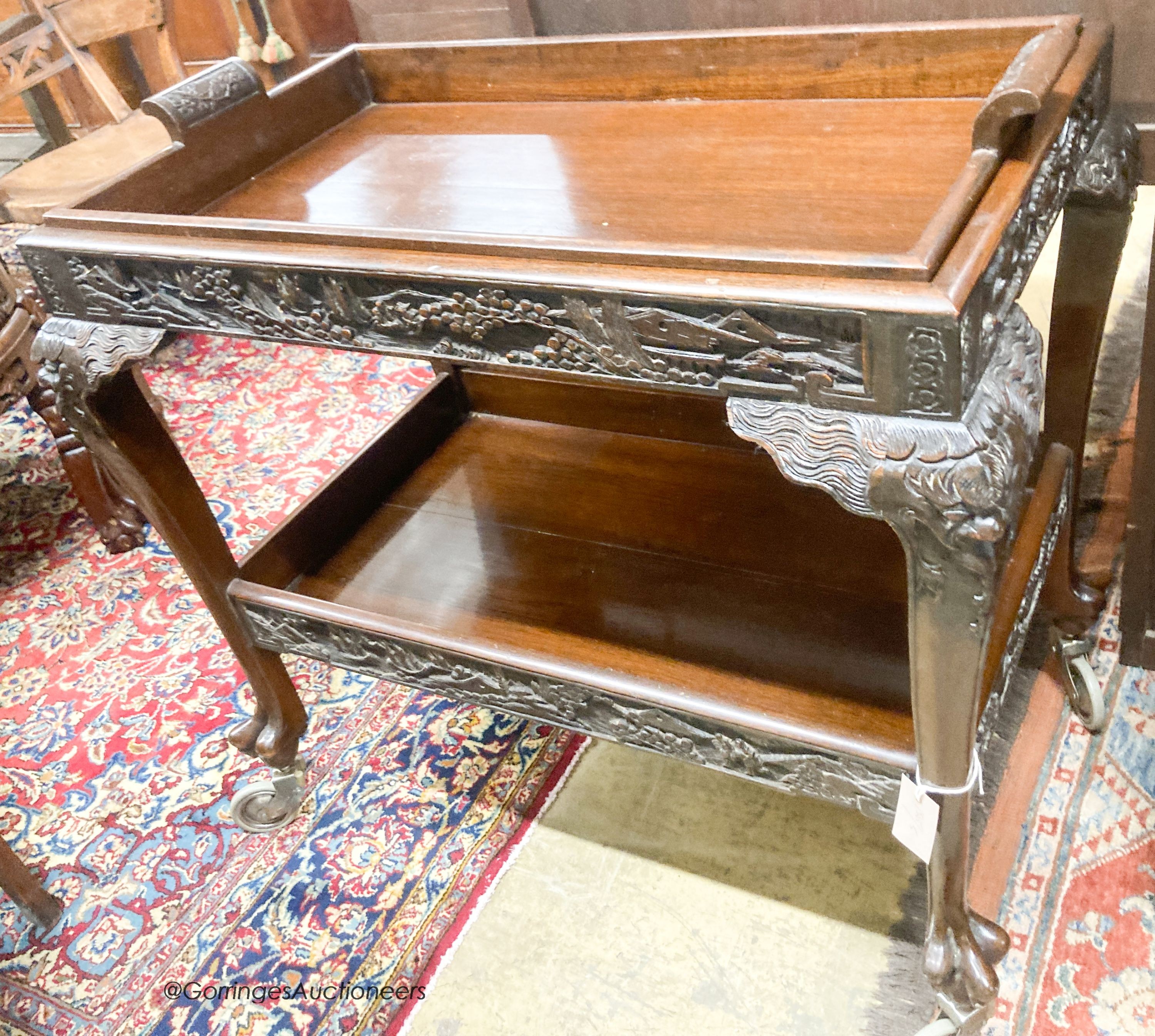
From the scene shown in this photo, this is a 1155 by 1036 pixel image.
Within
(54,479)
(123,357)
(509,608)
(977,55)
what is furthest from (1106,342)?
(54,479)

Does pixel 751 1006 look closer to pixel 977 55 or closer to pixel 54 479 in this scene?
pixel 977 55

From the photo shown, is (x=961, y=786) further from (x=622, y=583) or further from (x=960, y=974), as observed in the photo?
(x=622, y=583)

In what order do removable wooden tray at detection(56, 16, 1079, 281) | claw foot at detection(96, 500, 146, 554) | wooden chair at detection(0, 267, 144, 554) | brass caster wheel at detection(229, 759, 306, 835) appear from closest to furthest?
removable wooden tray at detection(56, 16, 1079, 281)
brass caster wheel at detection(229, 759, 306, 835)
wooden chair at detection(0, 267, 144, 554)
claw foot at detection(96, 500, 146, 554)

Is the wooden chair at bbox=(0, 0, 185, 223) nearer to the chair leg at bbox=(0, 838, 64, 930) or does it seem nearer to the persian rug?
the chair leg at bbox=(0, 838, 64, 930)

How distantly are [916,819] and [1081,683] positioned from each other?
0.58 metres

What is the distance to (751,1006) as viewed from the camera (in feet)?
4.03

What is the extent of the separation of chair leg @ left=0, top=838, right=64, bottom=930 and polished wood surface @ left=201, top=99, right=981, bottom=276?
91cm

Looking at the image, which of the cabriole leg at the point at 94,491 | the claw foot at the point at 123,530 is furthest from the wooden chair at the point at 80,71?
the claw foot at the point at 123,530

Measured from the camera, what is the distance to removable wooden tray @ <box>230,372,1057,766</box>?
1154 millimetres

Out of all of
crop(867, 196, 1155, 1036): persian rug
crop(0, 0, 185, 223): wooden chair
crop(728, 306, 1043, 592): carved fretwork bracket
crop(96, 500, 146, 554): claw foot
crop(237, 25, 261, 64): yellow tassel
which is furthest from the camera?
crop(237, 25, 261, 64): yellow tassel

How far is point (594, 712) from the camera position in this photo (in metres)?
1.18

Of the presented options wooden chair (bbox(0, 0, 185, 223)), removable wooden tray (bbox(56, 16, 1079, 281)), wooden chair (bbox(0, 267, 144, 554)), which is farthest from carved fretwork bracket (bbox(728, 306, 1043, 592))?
wooden chair (bbox(0, 0, 185, 223))

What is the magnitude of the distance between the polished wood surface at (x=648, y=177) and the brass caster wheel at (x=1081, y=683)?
0.76 metres

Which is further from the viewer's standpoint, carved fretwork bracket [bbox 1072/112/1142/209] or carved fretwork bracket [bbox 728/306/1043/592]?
carved fretwork bracket [bbox 1072/112/1142/209]
